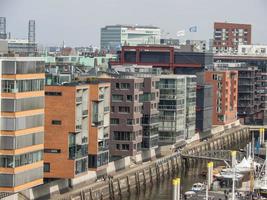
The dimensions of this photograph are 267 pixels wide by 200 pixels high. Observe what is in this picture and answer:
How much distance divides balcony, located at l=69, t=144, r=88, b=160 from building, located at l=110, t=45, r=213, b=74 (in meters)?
66.5

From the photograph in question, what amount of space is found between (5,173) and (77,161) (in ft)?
38.3

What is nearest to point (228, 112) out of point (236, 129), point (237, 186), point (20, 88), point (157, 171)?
point (236, 129)

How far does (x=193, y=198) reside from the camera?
71812 millimetres

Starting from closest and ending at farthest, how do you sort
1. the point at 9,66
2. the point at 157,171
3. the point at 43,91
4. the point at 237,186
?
the point at 9,66, the point at 43,91, the point at 237,186, the point at 157,171

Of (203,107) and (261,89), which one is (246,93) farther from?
(203,107)

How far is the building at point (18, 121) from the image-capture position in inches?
2446

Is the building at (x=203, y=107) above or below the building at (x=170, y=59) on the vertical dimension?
below

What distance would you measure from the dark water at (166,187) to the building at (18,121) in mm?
17267

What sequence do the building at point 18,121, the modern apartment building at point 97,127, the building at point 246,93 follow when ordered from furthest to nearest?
the building at point 246,93 → the modern apartment building at point 97,127 → the building at point 18,121

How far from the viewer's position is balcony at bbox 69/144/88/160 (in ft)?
238

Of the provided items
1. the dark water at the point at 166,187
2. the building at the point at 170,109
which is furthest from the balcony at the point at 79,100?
the building at the point at 170,109

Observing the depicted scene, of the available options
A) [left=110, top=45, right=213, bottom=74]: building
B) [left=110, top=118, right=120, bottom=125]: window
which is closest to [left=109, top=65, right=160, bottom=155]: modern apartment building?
[left=110, top=118, right=120, bottom=125]: window

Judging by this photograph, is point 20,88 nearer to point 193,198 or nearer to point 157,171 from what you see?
point 193,198

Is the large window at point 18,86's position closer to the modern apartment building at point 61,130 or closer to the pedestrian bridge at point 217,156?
the modern apartment building at point 61,130
